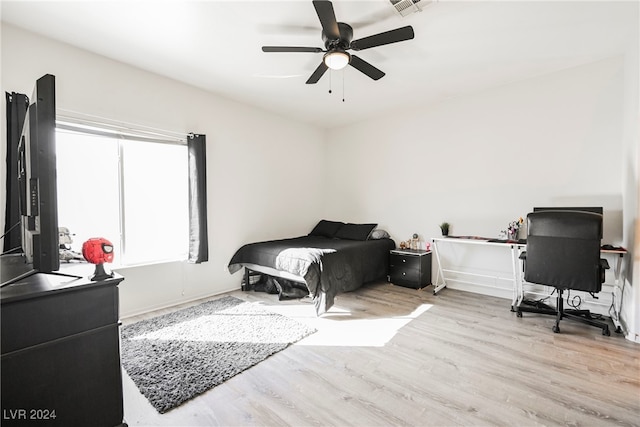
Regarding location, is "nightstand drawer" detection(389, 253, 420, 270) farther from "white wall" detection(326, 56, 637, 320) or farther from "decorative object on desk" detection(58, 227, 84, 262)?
"decorative object on desk" detection(58, 227, 84, 262)

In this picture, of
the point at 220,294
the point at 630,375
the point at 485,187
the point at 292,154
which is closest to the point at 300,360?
the point at 220,294

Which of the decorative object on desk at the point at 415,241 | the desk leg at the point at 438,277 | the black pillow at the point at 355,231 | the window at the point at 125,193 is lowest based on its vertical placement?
the desk leg at the point at 438,277

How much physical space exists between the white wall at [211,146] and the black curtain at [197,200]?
8.3 inches

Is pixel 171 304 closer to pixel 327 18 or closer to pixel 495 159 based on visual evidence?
pixel 327 18

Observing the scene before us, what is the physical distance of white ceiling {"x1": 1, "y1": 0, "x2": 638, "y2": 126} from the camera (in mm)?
2189

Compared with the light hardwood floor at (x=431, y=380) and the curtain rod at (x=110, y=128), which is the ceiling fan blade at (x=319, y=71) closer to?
the curtain rod at (x=110, y=128)

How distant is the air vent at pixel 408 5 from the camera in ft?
6.82

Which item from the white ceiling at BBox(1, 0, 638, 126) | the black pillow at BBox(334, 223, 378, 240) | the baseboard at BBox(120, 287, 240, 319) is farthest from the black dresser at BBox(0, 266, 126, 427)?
the black pillow at BBox(334, 223, 378, 240)

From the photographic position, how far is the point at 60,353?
122 centimetres

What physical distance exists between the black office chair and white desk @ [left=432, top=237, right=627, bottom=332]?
252 mm

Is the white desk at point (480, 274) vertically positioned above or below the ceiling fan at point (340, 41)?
below

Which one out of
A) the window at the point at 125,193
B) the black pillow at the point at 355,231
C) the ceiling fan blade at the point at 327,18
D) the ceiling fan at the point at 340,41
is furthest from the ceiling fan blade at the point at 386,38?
the black pillow at the point at 355,231

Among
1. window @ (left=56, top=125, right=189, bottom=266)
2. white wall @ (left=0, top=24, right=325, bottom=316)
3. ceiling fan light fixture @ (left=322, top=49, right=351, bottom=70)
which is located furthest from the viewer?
window @ (left=56, top=125, right=189, bottom=266)

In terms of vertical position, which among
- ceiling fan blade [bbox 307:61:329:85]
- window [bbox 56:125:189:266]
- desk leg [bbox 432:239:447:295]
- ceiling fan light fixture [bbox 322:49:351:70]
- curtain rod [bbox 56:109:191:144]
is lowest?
desk leg [bbox 432:239:447:295]
